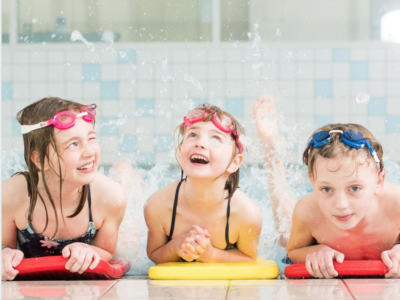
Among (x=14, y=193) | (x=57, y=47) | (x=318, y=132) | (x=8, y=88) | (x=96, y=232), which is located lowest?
(x=96, y=232)

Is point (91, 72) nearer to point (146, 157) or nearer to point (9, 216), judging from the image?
point (146, 157)

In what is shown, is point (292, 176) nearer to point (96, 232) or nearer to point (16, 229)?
point (96, 232)

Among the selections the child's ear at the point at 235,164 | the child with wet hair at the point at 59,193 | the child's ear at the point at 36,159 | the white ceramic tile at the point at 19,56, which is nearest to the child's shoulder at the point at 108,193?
the child with wet hair at the point at 59,193

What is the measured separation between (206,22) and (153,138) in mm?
1013

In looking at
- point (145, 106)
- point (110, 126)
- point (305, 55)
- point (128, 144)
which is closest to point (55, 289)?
point (128, 144)

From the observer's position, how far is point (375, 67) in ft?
15.5

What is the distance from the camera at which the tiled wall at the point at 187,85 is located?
174 inches

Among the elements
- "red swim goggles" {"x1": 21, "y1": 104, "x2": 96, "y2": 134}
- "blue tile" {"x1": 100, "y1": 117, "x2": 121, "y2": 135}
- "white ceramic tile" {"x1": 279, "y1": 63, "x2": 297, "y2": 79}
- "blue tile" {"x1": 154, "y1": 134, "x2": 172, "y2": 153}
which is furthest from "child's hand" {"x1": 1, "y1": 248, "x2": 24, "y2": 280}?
"white ceramic tile" {"x1": 279, "y1": 63, "x2": 297, "y2": 79}

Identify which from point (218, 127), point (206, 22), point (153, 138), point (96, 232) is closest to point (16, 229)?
point (96, 232)

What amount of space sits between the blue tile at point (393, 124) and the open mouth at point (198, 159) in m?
2.65

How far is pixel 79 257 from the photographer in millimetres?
2342

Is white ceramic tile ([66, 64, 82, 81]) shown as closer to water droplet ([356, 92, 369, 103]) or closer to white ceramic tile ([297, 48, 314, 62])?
white ceramic tile ([297, 48, 314, 62])

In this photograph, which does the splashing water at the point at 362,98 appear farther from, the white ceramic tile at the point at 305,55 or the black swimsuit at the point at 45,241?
the black swimsuit at the point at 45,241

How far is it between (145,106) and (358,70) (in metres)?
1.69
